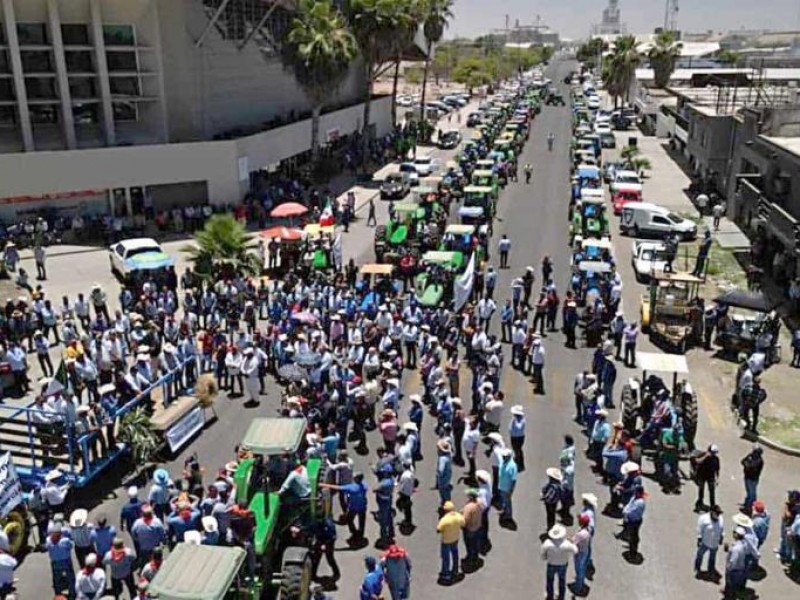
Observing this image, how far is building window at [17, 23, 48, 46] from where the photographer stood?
121 ft

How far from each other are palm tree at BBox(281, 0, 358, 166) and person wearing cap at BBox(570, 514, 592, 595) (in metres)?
36.5

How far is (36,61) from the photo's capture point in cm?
3778

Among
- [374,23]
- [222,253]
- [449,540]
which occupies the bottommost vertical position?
[449,540]

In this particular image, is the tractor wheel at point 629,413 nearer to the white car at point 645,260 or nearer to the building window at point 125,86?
the white car at point 645,260

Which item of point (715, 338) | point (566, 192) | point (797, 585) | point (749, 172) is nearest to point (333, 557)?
point (797, 585)

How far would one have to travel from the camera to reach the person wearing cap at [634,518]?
1356 cm

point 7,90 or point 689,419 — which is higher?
point 7,90

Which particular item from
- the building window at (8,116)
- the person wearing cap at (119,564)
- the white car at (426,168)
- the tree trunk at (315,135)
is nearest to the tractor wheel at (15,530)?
the person wearing cap at (119,564)

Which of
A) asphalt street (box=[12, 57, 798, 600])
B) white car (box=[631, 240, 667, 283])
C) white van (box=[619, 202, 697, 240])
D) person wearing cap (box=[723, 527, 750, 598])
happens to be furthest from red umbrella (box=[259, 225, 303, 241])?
person wearing cap (box=[723, 527, 750, 598])

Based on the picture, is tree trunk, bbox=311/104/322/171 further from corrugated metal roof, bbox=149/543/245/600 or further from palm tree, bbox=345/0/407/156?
corrugated metal roof, bbox=149/543/245/600

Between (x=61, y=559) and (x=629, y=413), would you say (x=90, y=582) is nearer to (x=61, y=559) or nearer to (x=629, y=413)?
(x=61, y=559)

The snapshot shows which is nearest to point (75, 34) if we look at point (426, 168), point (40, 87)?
point (40, 87)

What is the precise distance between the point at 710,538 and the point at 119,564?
944 cm

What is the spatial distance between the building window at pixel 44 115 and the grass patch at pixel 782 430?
113 ft
